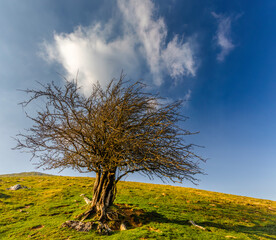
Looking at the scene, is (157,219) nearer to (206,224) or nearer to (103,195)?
(206,224)

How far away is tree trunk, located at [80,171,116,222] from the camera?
1107cm

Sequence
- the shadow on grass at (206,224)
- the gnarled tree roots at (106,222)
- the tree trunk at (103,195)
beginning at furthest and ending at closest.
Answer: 1. the shadow on grass at (206,224)
2. the tree trunk at (103,195)
3. the gnarled tree roots at (106,222)

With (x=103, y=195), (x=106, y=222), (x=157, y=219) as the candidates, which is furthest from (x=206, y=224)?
(x=103, y=195)

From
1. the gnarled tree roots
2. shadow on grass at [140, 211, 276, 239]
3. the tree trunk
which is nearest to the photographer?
the gnarled tree roots

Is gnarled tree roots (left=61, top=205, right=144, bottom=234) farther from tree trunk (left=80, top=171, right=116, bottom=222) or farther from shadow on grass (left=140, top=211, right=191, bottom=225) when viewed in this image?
shadow on grass (left=140, top=211, right=191, bottom=225)

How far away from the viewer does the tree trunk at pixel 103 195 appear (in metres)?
11.1

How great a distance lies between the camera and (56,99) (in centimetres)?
998

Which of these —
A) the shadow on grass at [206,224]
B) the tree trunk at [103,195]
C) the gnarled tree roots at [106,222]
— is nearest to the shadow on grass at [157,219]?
the shadow on grass at [206,224]

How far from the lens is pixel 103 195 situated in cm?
1153

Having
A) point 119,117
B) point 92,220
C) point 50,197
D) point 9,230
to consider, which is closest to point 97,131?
point 119,117

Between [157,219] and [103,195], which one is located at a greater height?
[103,195]

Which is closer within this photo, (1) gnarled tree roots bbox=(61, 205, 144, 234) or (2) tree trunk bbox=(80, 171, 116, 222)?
(1) gnarled tree roots bbox=(61, 205, 144, 234)

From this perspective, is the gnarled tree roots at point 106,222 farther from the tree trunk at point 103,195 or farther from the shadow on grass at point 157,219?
the shadow on grass at point 157,219

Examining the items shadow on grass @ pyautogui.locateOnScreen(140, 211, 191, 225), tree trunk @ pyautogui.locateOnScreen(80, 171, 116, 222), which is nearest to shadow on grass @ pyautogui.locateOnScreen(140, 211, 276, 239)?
shadow on grass @ pyautogui.locateOnScreen(140, 211, 191, 225)
